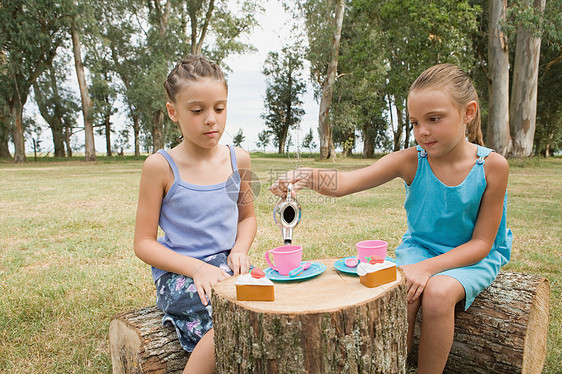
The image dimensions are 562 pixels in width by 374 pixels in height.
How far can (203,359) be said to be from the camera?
69.3 inches

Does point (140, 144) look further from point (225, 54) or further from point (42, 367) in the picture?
point (42, 367)

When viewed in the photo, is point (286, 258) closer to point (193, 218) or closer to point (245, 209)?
point (193, 218)

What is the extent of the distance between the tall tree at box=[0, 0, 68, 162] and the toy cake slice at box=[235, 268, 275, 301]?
24.9 metres

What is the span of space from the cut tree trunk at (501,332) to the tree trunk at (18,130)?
27.9 meters

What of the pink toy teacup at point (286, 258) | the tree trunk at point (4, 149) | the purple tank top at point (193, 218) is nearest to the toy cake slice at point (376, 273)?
the pink toy teacup at point (286, 258)

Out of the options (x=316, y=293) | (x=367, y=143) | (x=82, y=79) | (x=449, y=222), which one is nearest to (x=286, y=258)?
(x=316, y=293)

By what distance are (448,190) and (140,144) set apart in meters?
39.0

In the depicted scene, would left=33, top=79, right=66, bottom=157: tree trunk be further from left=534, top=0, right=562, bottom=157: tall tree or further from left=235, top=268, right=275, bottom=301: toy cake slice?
left=235, top=268, right=275, bottom=301: toy cake slice

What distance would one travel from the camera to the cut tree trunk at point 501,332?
79.2 inches

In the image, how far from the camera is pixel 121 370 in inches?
79.9

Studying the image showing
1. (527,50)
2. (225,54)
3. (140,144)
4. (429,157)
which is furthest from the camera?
(140,144)

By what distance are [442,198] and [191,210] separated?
1.34 metres

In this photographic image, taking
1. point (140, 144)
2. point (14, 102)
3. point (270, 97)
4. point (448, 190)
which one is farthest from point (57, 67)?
point (448, 190)

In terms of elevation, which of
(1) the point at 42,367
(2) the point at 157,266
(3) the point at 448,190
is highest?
(3) the point at 448,190
